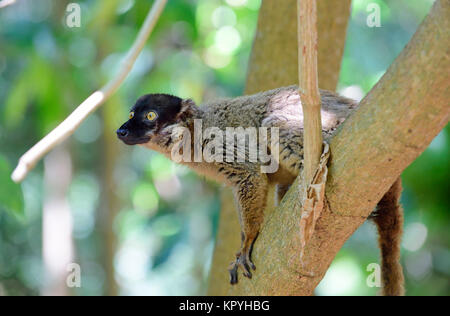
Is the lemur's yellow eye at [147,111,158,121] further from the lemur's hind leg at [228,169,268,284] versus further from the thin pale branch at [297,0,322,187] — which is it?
the thin pale branch at [297,0,322,187]

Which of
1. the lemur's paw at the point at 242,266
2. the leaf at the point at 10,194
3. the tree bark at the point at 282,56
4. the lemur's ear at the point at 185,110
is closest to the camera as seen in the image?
the leaf at the point at 10,194

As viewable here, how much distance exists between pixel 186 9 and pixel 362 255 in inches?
310

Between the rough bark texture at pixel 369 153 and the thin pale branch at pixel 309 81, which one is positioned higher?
the thin pale branch at pixel 309 81

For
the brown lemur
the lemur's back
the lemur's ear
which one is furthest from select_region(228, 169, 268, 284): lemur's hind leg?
the lemur's ear

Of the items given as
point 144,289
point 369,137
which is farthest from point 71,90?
point 144,289

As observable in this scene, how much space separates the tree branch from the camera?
2766 millimetres

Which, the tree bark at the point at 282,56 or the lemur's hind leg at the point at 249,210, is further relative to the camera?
the tree bark at the point at 282,56

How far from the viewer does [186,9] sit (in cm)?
782

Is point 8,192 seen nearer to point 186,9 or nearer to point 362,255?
point 186,9

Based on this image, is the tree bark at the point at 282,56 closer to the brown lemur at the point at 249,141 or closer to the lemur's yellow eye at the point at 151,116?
the brown lemur at the point at 249,141

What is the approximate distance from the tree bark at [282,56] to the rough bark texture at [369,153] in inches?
70.0

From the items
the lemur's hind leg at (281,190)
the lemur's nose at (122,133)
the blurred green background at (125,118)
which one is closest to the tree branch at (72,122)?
the blurred green background at (125,118)

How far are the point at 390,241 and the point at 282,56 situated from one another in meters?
2.34

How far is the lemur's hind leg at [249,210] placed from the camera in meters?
3.86
